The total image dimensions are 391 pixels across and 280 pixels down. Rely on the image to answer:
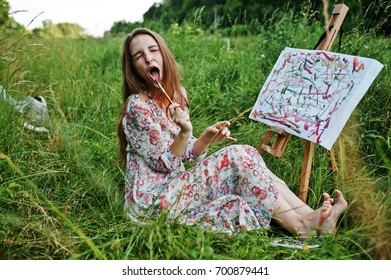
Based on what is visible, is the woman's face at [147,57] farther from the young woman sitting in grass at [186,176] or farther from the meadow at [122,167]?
the meadow at [122,167]

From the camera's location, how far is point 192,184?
1.92 m

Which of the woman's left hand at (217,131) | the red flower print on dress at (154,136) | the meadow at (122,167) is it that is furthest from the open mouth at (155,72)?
the meadow at (122,167)

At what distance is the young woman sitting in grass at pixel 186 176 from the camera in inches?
71.9

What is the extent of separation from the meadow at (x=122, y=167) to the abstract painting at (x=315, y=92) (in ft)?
0.81

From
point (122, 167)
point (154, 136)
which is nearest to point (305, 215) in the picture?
point (154, 136)

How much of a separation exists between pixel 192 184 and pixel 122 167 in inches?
23.3

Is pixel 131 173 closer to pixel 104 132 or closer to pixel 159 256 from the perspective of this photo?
pixel 159 256

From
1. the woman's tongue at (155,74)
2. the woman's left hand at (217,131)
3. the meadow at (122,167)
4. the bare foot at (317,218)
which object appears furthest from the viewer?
the woman's tongue at (155,74)

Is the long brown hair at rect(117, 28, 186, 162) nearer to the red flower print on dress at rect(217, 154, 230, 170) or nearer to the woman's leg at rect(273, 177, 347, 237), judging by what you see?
the red flower print on dress at rect(217, 154, 230, 170)

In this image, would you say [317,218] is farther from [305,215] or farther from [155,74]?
[155,74]

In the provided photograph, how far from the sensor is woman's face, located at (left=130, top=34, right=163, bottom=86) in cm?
203

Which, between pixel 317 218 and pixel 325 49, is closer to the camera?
pixel 317 218

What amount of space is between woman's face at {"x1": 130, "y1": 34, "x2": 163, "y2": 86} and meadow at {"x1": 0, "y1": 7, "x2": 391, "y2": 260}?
51 centimetres
